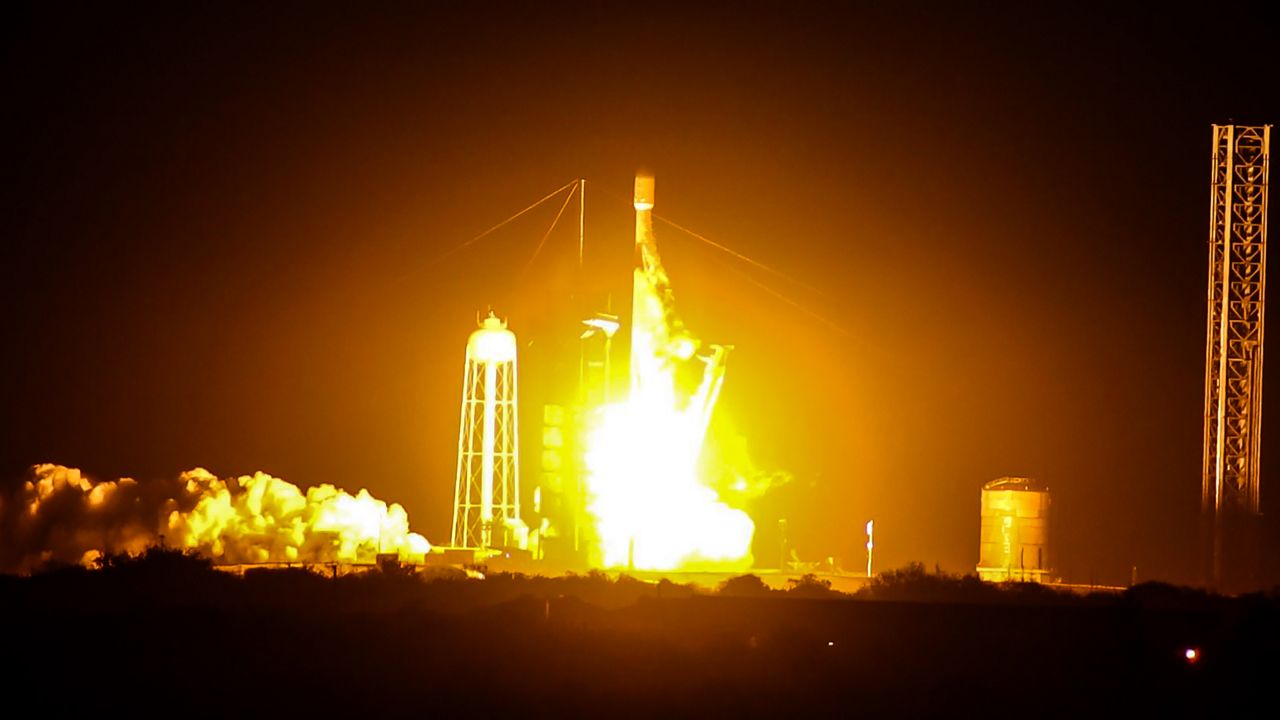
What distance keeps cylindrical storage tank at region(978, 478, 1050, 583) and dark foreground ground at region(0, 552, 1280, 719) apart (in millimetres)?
10726

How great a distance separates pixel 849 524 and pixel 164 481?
24026 mm

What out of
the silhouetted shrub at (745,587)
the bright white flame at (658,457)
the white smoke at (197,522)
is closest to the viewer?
the silhouetted shrub at (745,587)

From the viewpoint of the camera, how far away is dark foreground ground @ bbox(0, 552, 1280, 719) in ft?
101

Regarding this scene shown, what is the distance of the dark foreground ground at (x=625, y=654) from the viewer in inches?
1216

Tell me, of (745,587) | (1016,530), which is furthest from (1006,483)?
(745,587)

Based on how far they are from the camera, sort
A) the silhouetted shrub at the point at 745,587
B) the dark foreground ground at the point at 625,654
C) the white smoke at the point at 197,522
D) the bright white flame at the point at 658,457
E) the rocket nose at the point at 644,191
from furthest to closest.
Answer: the white smoke at the point at 197,522, the rocket nose at the point at 644,191, the bright white flame at the point at 658,457, the silhouetted shrub at the point at 745,587, the dark foreground ground at the point at 625,654

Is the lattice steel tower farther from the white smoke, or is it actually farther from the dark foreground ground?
the white smoke

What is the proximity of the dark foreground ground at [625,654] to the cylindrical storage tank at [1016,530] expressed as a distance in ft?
35.2

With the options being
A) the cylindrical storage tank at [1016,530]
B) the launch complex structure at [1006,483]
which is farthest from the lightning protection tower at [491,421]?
the cylindrical storage tank at [1016,530]

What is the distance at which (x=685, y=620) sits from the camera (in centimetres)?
3712

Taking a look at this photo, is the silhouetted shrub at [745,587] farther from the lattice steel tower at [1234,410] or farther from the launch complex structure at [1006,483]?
the lattice steel tower at [1234,410]

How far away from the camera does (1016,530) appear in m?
51.8

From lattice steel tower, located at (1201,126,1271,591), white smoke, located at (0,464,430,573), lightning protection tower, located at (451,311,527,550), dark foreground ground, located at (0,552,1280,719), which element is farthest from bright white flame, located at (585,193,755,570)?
lattice steel tower, located at (1201,126,1271,591)

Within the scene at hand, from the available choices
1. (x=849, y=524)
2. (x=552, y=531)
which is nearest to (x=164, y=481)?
(x=552, y=531)
